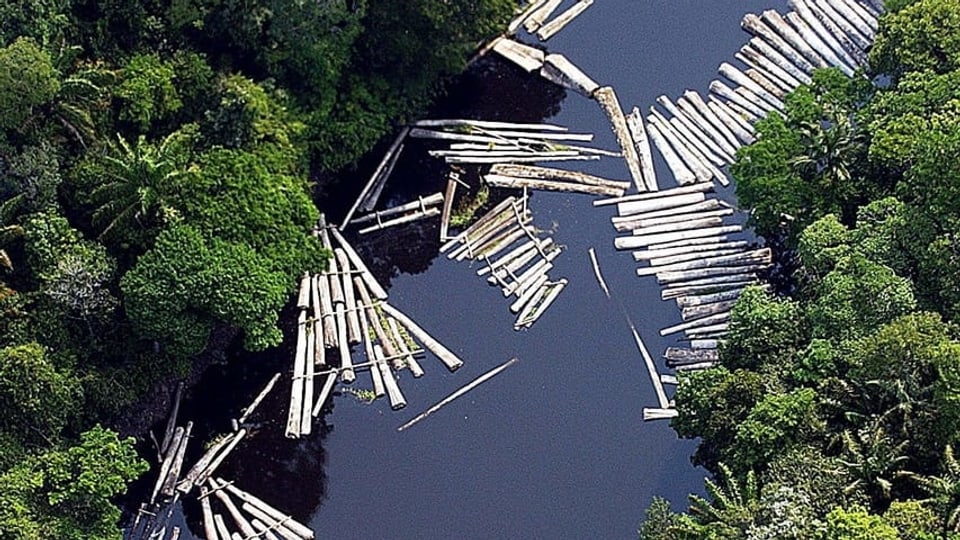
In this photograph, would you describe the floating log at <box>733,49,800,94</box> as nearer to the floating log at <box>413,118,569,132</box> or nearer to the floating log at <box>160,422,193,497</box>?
the floating log at <box>413,118,569,132</box>

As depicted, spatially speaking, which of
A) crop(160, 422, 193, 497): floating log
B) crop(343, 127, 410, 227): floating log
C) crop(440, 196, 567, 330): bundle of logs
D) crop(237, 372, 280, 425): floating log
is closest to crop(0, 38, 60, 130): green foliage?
crop(160, 422, 193, 497): floating log

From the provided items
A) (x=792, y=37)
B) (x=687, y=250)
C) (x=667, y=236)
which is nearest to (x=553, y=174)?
(x=667, y=236)

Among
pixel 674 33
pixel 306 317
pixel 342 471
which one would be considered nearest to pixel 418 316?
pixel 306 317

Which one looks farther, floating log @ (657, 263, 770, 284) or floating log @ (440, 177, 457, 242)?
floating log @ (440, 177, 457, 242)

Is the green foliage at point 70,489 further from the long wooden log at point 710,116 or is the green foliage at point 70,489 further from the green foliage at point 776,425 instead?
the long wooden log at point 710,116

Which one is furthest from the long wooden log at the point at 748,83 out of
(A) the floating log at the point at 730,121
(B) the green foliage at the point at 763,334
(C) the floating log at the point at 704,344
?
(B) the green foliage at the point at 763,334

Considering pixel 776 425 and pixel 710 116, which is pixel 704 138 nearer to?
pixel 710 116

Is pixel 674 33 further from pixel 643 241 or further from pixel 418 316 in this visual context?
pixel 418 316
